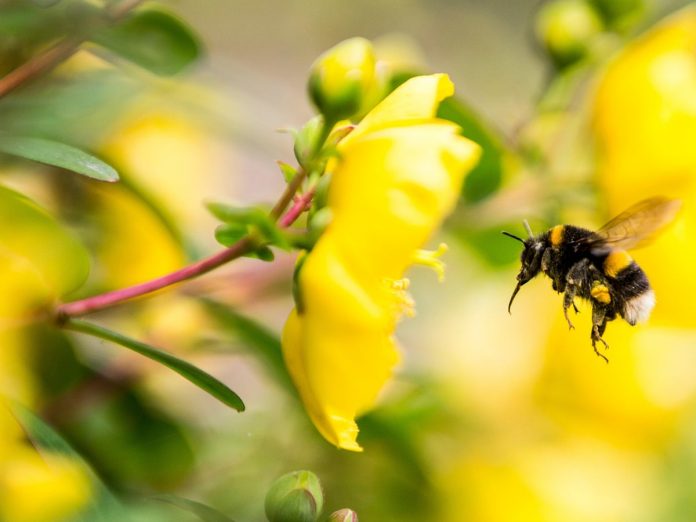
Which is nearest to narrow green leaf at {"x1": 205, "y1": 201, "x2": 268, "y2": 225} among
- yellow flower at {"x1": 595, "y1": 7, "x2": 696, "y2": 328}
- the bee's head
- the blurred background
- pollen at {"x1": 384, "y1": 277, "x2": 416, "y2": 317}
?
pollen at {"x1": 384, "y1": 277, "x2": 416, "y2": 317}

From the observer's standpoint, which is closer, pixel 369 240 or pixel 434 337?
pixel 369 240

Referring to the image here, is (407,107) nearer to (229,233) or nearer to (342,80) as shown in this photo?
(342,80)

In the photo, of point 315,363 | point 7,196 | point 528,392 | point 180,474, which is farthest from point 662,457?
point 7,196

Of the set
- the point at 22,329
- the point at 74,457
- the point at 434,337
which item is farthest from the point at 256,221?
the point at 434,337

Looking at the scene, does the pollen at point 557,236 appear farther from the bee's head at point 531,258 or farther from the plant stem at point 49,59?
the plant stem at point 49,59

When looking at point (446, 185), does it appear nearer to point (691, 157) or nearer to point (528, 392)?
point (691, 157)

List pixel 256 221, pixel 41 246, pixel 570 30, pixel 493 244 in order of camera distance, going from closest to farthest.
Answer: pixel 256 221
pixel 41 246
pixel 570 30
pixel 493 244
